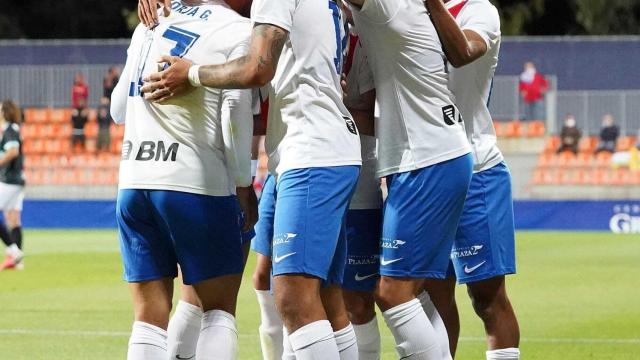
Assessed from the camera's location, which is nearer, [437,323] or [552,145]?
[437,323]

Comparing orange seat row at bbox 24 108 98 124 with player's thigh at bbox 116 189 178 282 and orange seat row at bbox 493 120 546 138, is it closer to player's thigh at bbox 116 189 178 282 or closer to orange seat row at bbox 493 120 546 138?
orange seat row at bbox 493 120 546 138

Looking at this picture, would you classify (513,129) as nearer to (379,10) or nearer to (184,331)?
(184,331)

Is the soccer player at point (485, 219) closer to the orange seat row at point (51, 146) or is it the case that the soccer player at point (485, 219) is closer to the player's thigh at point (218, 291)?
the player's thigh at point (218, 291)

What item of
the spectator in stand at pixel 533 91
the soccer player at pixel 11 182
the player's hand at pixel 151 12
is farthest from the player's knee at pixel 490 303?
the spectator in stand at pixel 533 91

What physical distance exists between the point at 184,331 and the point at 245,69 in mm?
1496

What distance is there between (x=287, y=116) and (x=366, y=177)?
792 millimetres

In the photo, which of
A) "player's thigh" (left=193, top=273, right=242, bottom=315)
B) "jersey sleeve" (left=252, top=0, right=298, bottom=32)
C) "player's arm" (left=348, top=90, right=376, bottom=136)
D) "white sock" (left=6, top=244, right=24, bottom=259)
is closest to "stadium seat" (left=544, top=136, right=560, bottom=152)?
"white sock" (left=6, top=244, right=24, bottom=259)

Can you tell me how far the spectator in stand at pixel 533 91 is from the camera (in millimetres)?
27391

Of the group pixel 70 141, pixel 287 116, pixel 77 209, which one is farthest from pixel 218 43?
pixel 70 141

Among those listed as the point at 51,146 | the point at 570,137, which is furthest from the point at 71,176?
the point at 570,137

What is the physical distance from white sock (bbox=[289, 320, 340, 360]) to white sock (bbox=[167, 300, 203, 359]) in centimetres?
84

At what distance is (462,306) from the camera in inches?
468

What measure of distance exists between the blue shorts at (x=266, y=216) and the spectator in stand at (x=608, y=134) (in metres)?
20.9

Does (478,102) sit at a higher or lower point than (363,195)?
higher
